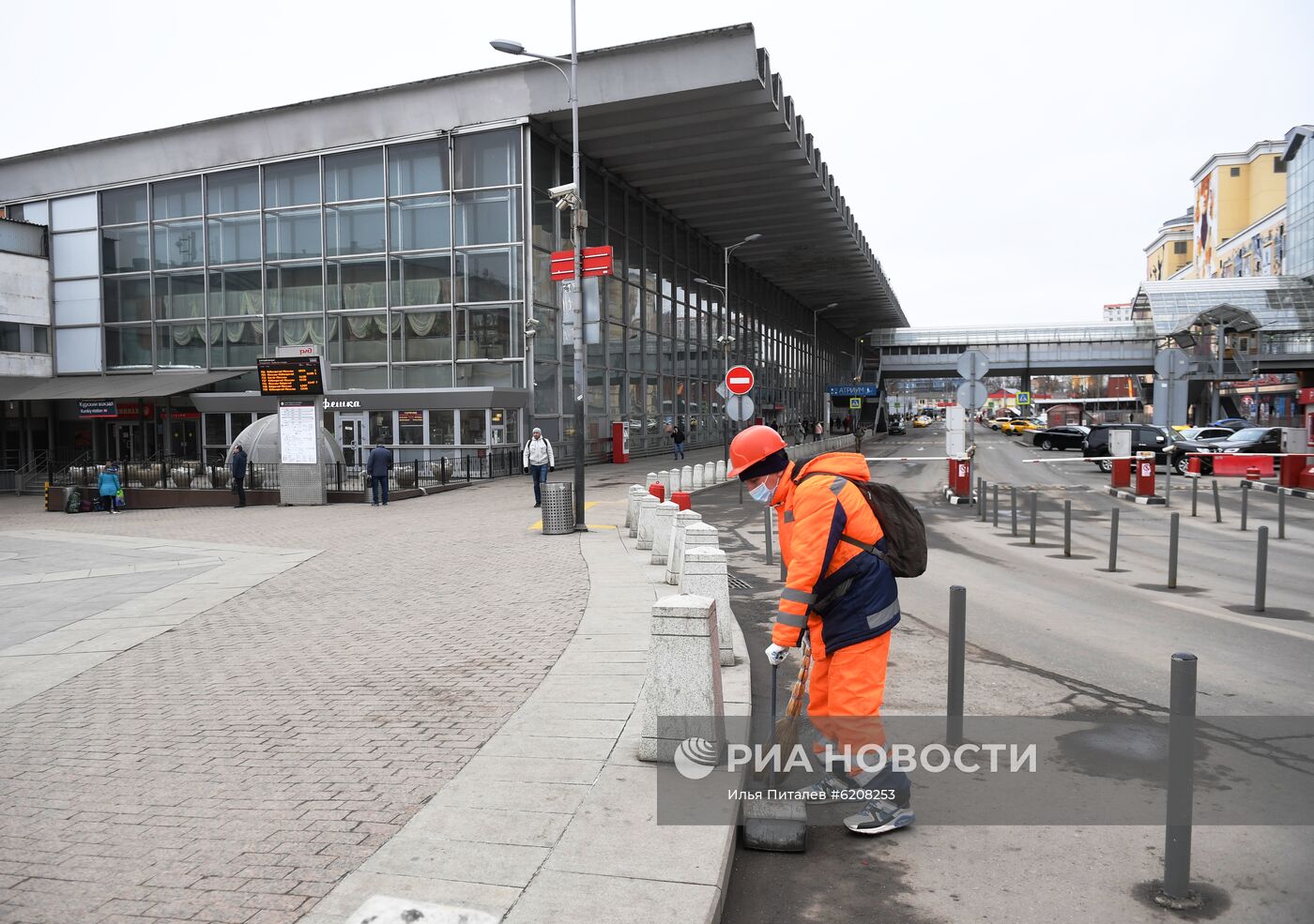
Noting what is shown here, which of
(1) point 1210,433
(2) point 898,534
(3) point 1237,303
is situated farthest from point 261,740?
(3) point 1237,303

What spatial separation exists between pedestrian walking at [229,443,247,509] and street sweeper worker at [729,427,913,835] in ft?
73.2

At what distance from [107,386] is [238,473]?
709 inches

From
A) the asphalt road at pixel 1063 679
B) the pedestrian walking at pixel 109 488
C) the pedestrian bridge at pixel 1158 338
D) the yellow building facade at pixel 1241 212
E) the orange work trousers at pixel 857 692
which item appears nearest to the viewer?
the asphalt road at pixel 1063 679

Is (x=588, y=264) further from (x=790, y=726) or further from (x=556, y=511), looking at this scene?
(x=790, y=726)

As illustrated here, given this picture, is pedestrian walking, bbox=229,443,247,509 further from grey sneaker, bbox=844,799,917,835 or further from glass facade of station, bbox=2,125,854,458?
grey sneaker, bbox=844,799,917,835

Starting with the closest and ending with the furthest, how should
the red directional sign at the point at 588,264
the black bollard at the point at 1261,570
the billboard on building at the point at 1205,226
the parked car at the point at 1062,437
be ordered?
the black bollard at the point at 1261,570
the red directional sign at the point at 588,264
the parked car at the point at 1062,437
the billboard on building at the point at 1205,226

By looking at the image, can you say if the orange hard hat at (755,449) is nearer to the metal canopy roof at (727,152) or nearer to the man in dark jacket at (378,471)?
the man in dark jacket at (378,471)

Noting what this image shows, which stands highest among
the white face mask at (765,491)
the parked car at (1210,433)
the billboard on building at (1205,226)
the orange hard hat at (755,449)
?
the billboard on building at (1205,226)

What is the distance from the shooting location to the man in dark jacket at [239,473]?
909 inches

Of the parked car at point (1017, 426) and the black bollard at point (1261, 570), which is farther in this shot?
the parked car at point (1017, 426)

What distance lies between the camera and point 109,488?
77.9 ft

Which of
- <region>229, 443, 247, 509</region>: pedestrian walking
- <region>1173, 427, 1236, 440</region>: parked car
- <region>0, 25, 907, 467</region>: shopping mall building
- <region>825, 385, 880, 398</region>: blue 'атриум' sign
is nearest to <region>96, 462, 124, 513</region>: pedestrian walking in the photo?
<region>229, 443, 247, 509</region>: pedestrian walking

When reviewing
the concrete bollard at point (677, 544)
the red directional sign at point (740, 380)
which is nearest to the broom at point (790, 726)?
the concrete bollard at point (677, 544)

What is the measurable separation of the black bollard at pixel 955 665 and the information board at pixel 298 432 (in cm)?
2073
